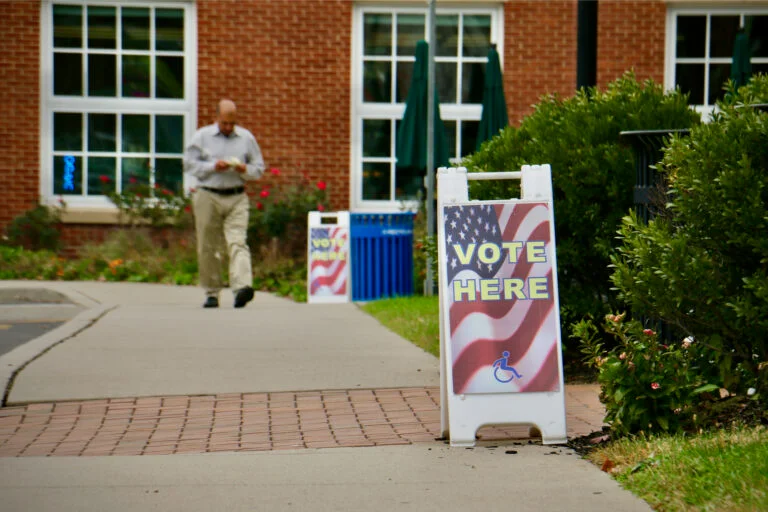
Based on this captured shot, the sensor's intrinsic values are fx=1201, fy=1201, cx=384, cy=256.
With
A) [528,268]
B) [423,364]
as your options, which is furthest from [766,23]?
[528,268]

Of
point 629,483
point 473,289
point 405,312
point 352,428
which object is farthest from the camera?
point 405,312

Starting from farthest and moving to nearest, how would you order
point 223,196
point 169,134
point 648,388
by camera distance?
point 169,134 < point 223,196 < point 648,388

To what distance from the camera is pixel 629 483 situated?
4.57 metres

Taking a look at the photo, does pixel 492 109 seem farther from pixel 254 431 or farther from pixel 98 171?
pixel 254 431

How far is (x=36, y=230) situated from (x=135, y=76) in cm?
250

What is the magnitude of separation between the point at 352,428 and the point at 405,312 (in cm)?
499

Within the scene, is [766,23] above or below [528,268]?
above

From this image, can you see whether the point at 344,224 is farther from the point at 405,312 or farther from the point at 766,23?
the point at 766,23

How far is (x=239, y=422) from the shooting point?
6160 mm

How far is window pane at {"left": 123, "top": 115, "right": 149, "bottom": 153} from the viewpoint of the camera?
54.2ft

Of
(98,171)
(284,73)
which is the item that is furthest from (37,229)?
(284,73)

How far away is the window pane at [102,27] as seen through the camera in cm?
1633

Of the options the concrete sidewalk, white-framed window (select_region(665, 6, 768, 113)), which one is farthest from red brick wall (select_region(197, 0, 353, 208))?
the concrete sidewalk

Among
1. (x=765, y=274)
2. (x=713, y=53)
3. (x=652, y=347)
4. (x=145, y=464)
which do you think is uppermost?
(x=713, y=53)
